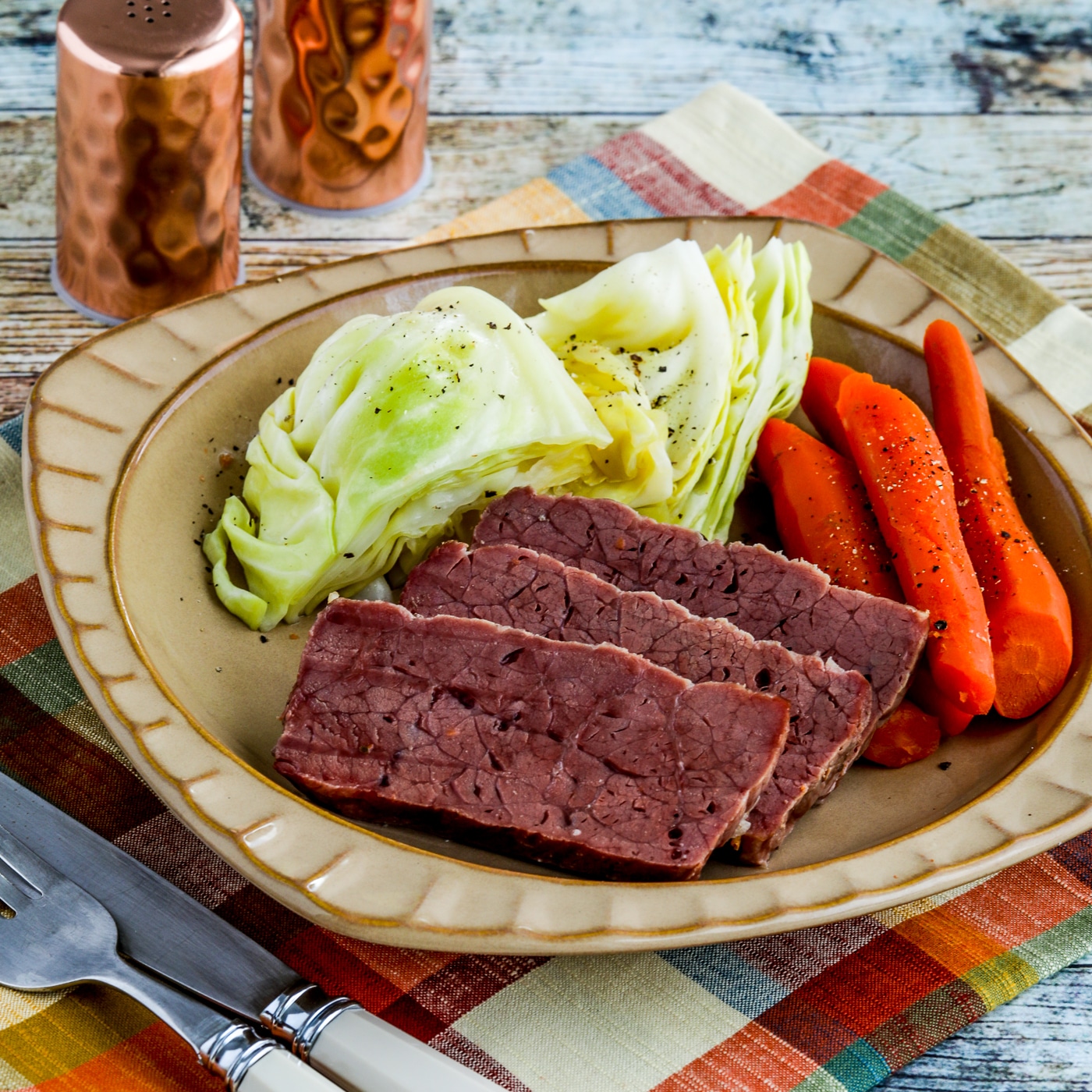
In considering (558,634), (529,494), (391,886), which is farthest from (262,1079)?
(529,494)

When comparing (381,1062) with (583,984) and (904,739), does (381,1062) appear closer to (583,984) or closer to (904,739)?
(583,984)

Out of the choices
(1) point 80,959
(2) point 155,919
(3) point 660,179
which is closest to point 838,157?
(3) point 660,179

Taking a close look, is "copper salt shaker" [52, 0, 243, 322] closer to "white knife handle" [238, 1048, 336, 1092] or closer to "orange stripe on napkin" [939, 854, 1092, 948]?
"white knife handle" [238, 1048, 336, 1092]

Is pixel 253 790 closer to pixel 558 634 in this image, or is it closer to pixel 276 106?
pixel 558 634

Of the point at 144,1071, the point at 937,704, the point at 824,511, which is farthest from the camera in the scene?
the point at 824,511

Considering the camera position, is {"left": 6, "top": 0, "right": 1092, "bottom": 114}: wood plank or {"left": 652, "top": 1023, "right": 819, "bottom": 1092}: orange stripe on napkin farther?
{"left": 6, "top": 0, "right": 1092, "bottom": 114}: wood plank

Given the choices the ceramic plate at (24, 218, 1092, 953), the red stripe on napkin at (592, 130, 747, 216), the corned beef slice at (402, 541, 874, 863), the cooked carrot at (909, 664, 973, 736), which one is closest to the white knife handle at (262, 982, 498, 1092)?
the ceramic plate at (24, 218, 1092, 953)

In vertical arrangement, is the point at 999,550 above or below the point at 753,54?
below
